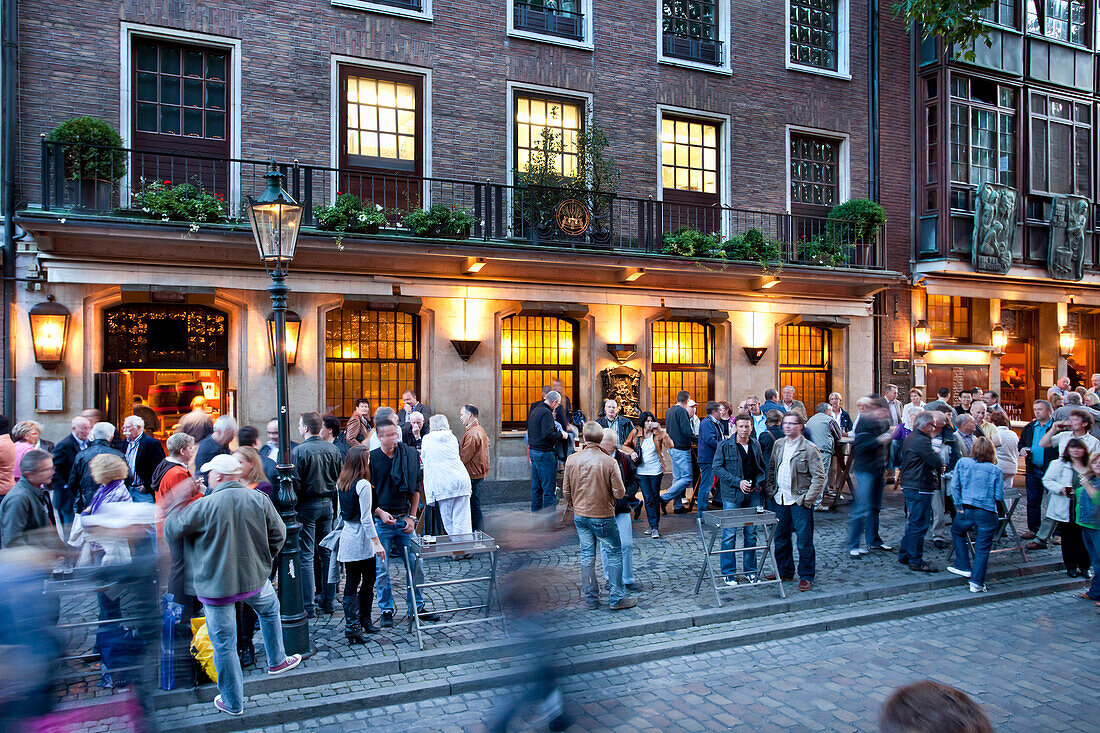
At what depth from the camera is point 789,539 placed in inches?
346

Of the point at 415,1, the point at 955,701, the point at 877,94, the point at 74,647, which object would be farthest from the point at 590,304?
the point at 955,701

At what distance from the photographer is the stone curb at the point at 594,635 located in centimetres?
611

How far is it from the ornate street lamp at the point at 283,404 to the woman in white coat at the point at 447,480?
229 centimetres

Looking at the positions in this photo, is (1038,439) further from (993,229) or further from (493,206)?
(493,206)

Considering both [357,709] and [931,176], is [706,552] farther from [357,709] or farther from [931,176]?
[931,176]

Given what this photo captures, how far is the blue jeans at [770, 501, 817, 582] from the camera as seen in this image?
332 inches

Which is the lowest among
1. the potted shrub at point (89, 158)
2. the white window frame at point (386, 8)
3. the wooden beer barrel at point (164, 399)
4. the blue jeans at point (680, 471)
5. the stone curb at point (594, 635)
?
the stone curb at point (594, 635)

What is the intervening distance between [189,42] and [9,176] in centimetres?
348

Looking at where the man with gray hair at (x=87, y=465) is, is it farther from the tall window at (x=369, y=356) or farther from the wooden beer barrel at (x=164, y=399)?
the tall window at (x=369, y=356)

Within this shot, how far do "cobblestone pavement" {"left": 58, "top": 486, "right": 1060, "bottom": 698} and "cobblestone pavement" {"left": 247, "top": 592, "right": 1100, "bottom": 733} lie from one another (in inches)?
31.9

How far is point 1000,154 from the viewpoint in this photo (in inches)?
741

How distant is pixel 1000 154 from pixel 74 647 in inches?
822

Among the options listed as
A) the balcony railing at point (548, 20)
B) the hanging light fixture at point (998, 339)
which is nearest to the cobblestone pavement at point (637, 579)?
the hanging light fixture at point (998, 339)

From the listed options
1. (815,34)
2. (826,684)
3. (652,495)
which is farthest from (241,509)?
(815,34)
